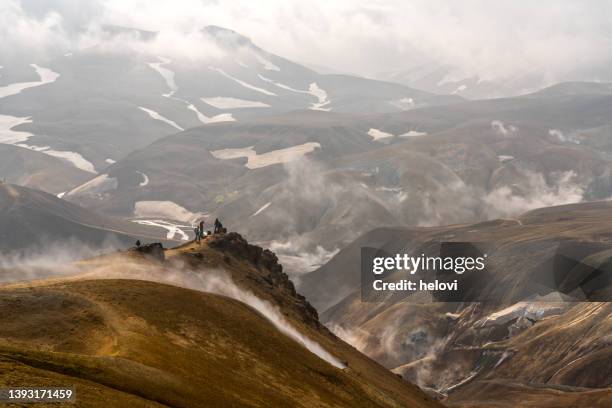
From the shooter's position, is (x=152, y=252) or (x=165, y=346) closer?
(x=165, y=346)

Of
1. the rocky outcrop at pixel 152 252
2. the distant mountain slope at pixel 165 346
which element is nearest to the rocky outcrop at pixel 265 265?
the distant mountain slope at pixel 165 346

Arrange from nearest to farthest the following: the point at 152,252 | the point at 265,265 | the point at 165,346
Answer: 1. the point at 165,346
2. the point at 152,252
3. the point at 265,265

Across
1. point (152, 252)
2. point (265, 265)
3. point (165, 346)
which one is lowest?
point (265, 265)

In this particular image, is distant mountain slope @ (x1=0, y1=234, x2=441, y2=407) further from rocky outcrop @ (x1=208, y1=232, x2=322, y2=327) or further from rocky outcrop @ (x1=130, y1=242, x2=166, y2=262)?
rocky outcrop @ (x1=208, y1=232, x2=322, y2=327)

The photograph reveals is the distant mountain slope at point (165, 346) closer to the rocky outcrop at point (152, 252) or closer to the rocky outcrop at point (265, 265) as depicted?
the rocky outcrop at point (152, 252)

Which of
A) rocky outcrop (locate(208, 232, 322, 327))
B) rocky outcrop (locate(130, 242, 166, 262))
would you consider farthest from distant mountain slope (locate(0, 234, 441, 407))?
rocky outcrop (locate(208, 232, 322, 327))

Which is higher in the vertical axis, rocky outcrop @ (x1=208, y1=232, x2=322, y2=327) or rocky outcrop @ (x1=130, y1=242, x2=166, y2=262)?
rocky outcrop @ (x1=130, y1=242, x2=166, y2=262)

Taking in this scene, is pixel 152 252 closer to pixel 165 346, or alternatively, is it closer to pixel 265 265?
pixel 265 265

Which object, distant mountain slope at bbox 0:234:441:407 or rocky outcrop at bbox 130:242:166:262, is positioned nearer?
distant mountain slope at bbox 0:234:441:407

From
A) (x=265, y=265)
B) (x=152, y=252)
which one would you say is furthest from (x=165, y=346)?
(x=265, y=265)
